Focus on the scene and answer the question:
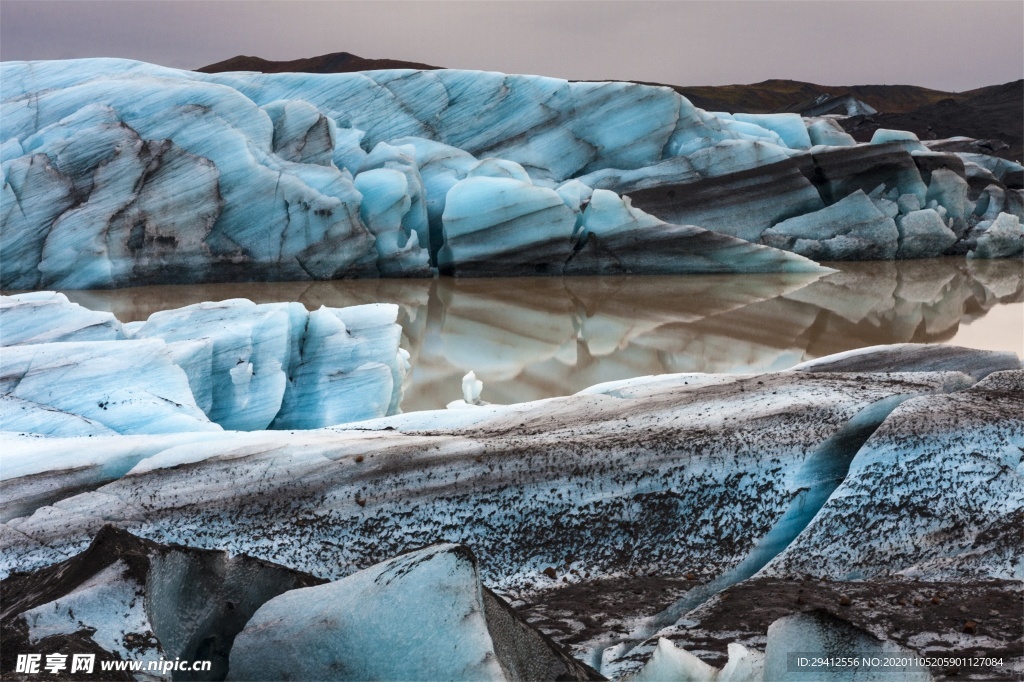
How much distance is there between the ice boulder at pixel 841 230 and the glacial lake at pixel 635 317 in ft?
4.89

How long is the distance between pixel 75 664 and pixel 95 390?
138 inches

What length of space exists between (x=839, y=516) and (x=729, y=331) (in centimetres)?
751

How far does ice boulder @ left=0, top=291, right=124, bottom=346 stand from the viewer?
21.1 ft

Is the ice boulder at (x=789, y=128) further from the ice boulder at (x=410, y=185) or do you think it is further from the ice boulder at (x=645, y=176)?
the ice boulder at (x=410, y=185)

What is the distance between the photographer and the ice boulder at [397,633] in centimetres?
218

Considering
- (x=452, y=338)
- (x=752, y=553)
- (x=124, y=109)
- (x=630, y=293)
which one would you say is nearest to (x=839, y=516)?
(x=752, y=553)

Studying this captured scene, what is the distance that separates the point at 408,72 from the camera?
19.7m

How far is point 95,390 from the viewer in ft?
17.5

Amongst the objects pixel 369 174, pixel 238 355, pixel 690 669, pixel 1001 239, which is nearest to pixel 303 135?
pixel 369 174

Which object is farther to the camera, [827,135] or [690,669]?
[827,135]

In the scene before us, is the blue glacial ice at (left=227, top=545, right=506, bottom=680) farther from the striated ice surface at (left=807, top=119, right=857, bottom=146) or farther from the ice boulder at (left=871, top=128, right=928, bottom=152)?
the striated ice surface at (left=807, top=119, right=857, bottom=146)

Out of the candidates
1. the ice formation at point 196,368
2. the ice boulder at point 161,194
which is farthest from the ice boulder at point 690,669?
the ice boulder at point 161,194

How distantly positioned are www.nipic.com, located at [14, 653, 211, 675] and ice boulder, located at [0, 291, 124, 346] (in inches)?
181

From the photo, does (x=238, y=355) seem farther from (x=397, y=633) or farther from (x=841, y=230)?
(x=841, y=230)
